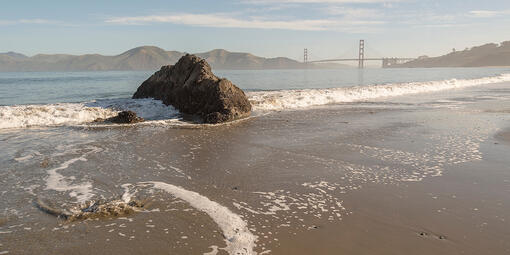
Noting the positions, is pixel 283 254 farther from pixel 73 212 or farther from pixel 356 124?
pixel 356 124

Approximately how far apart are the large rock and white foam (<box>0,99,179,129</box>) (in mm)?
630

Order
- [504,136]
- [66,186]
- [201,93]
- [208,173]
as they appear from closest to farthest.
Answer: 1. [66,186]
2. [208,173]
3. [504,136]
4. [201,93]

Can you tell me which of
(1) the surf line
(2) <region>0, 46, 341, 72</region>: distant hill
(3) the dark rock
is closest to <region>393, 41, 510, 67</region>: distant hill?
(2) <region>0, 46, 341, 72</region>: distant hill

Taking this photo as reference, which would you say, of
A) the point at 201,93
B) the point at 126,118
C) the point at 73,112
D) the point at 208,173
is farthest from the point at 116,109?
the point at 208,173

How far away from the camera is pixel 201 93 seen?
12.7 metres

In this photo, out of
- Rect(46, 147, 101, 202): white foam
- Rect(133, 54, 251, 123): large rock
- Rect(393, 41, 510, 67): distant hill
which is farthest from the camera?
Rect(393, 41, 510, 67): distant hill

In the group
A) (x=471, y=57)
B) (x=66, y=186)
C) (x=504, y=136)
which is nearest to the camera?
(x=66, y=186)

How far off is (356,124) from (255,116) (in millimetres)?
3722

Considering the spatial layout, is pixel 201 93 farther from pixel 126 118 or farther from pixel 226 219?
pixel 226 219

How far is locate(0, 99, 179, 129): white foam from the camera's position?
421 inches

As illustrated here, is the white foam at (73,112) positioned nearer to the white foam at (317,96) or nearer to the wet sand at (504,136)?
the white foam at (317,96)

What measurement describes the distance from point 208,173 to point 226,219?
188 cm

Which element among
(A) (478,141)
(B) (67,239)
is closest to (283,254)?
(B) (67,239)

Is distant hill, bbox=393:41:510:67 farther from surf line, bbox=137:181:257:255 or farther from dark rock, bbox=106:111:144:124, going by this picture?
surf line, bbox=137:181:257:255
